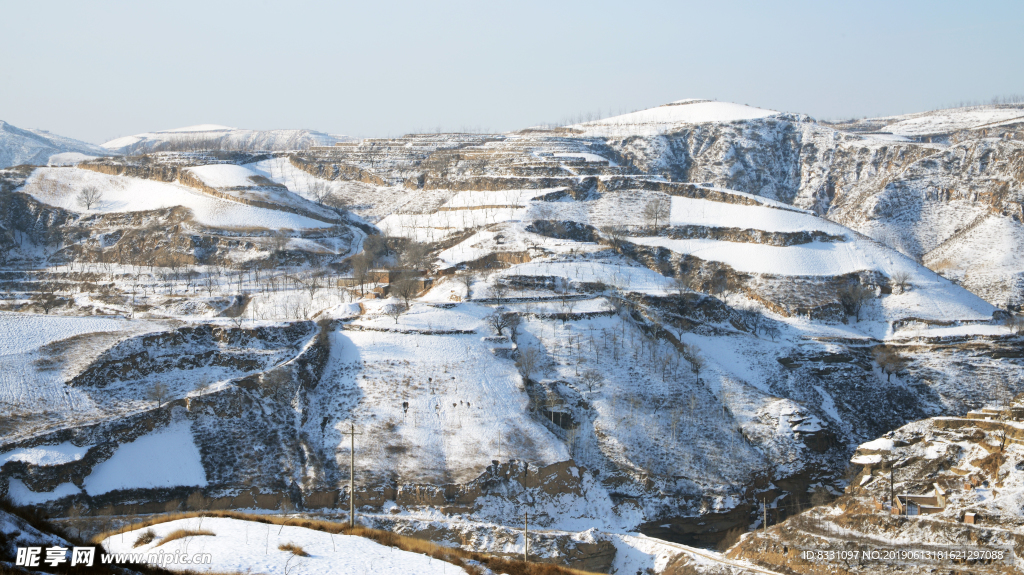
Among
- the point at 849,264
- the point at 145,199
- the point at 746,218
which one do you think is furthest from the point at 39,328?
the point at 849,264

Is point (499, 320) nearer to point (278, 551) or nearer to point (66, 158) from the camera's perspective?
point (278, 551)

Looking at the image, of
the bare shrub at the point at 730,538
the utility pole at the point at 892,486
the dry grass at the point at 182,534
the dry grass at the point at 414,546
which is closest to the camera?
the dry grass at the point at 182,534

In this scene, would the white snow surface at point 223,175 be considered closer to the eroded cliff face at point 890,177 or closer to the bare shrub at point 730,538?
the eroded cliff face at point 890,177

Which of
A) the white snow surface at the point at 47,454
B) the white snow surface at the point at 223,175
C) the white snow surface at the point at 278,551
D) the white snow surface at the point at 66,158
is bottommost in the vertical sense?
the white snow surface at the point at 47,454

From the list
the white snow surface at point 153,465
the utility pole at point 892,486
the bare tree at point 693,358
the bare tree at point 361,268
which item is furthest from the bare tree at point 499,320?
the utility pole at point 892,486

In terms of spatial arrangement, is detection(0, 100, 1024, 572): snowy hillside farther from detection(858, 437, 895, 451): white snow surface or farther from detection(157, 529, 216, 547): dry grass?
detection(858, 437, 895, 451): white snow surface

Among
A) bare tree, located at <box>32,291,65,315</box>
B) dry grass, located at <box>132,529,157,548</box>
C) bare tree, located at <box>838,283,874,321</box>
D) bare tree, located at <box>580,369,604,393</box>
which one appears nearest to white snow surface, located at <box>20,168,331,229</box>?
bare tree, located at <box>32,291,65,315</box>
